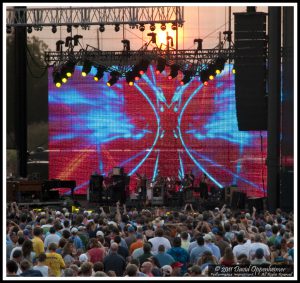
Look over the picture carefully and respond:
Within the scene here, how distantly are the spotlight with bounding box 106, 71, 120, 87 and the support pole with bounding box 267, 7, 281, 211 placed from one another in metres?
7.17

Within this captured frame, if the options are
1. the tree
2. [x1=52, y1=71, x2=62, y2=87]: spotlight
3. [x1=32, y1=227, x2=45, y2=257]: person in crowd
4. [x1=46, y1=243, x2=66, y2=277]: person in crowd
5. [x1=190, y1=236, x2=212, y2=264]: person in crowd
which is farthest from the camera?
the tree

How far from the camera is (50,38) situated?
3091cm

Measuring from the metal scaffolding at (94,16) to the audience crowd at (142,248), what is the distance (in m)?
9.69

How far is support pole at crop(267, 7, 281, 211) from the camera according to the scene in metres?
22.8

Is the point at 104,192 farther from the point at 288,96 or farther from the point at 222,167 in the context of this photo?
the point at 288,96

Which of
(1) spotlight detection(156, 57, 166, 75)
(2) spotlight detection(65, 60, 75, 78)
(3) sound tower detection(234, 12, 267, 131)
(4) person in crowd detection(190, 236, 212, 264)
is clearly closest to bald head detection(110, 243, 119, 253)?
(4) person in crowd detection(190, 236, 212, 264)

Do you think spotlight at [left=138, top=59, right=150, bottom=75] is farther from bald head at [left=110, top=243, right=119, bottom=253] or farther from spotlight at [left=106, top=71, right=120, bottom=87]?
bald head at [left=110, top=243, right=119, bottom=253]

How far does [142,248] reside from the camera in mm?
13297

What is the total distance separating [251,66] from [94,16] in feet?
13.9

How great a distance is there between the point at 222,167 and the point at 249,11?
5298 millimetres

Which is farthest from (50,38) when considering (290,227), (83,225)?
(290,227)

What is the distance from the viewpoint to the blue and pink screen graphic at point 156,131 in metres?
30.0

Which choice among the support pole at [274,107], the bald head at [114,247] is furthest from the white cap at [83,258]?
the support pole at [274,107]

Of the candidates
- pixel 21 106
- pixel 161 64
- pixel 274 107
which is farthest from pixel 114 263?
pixel 21 106
